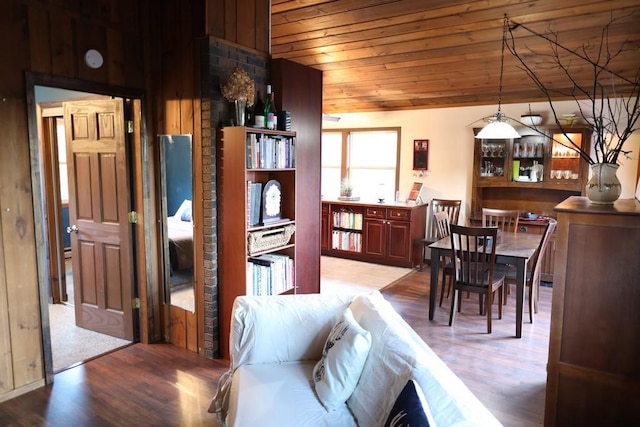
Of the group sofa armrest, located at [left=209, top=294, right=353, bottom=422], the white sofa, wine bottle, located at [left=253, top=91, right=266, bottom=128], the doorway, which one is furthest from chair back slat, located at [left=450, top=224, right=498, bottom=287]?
the doorway

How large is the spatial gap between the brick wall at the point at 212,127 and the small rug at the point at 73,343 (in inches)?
34.0

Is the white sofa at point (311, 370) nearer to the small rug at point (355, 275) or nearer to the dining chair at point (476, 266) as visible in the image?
the dining chair at point (476, 266)

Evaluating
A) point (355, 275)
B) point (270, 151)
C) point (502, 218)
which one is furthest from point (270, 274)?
point (502, 218)

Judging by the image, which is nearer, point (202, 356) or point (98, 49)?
point (98, 49)

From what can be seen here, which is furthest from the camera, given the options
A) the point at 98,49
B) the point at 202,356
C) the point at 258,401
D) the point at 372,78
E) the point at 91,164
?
the point at 372,78

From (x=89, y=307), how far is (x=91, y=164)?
1249 mm

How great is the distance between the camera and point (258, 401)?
75.5 inches

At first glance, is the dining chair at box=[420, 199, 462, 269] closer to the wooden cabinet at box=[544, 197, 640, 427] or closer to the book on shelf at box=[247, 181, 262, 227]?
the book on shelf at box=[247, 181, 262, 227]

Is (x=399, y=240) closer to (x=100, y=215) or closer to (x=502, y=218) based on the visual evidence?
(x=502, y=218)

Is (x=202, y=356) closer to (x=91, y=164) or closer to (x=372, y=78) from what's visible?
(x=91, y=164)

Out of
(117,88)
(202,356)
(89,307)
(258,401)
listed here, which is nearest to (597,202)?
(258,401)

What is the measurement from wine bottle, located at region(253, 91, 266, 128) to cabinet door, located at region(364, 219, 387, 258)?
3.31m

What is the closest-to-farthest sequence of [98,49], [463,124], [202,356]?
[98,49] < [202,356] < [463,124]

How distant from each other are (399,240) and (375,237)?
0.38 m
